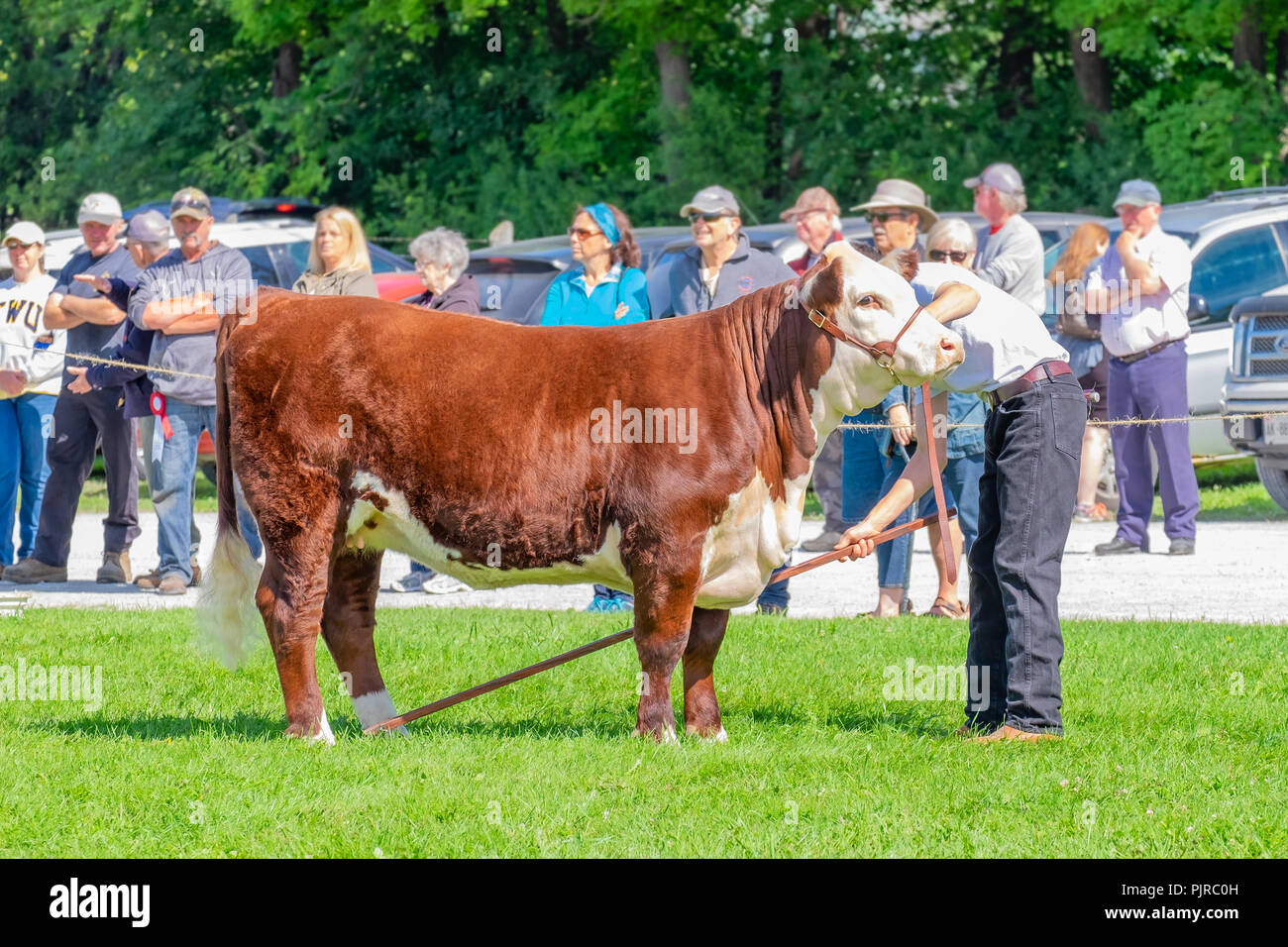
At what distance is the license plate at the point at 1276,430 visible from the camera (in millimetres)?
13211

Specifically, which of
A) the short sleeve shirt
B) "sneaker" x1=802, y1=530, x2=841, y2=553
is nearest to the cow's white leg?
the short sleeve shirt

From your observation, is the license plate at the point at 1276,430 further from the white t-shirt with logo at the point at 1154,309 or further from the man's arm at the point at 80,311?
the man's arm at the point at 80,311

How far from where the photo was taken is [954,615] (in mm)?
10078

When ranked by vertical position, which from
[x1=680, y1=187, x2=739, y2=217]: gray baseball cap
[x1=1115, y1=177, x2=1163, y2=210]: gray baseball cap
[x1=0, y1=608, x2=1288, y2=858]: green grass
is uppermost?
[x1=1115, y1=177, x2=1163, y2=210]: gray baseball cap

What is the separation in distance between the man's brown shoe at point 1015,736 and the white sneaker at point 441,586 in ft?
17.0

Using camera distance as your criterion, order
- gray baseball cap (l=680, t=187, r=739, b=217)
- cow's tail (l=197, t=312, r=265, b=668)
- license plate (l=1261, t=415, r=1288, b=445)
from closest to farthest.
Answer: cow's tail (l=197, t=312, r=265, b=668), gray baseball cap (l=680, t=187, r=739, b=217), license plate (l=1261, t=415, r=1288, b=445)

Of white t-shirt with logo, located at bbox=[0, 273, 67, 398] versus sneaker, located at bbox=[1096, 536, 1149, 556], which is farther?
sneaker, located at bbox=[1096, 536, 1149, 556]

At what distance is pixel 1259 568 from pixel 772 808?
6.90 m

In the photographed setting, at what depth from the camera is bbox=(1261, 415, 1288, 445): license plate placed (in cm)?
1321

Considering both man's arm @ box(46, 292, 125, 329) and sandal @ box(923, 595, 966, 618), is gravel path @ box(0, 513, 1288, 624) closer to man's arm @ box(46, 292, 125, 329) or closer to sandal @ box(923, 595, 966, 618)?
sandal @ box(923, 595, 966, 618)

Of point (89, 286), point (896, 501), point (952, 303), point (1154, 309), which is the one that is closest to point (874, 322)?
point (952, 303)

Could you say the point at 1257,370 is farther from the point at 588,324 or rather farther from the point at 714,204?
the point at 588,324

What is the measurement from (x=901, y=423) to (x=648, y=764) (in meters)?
4.00

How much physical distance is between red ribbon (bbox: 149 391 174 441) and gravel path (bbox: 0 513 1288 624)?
1.01 meters
